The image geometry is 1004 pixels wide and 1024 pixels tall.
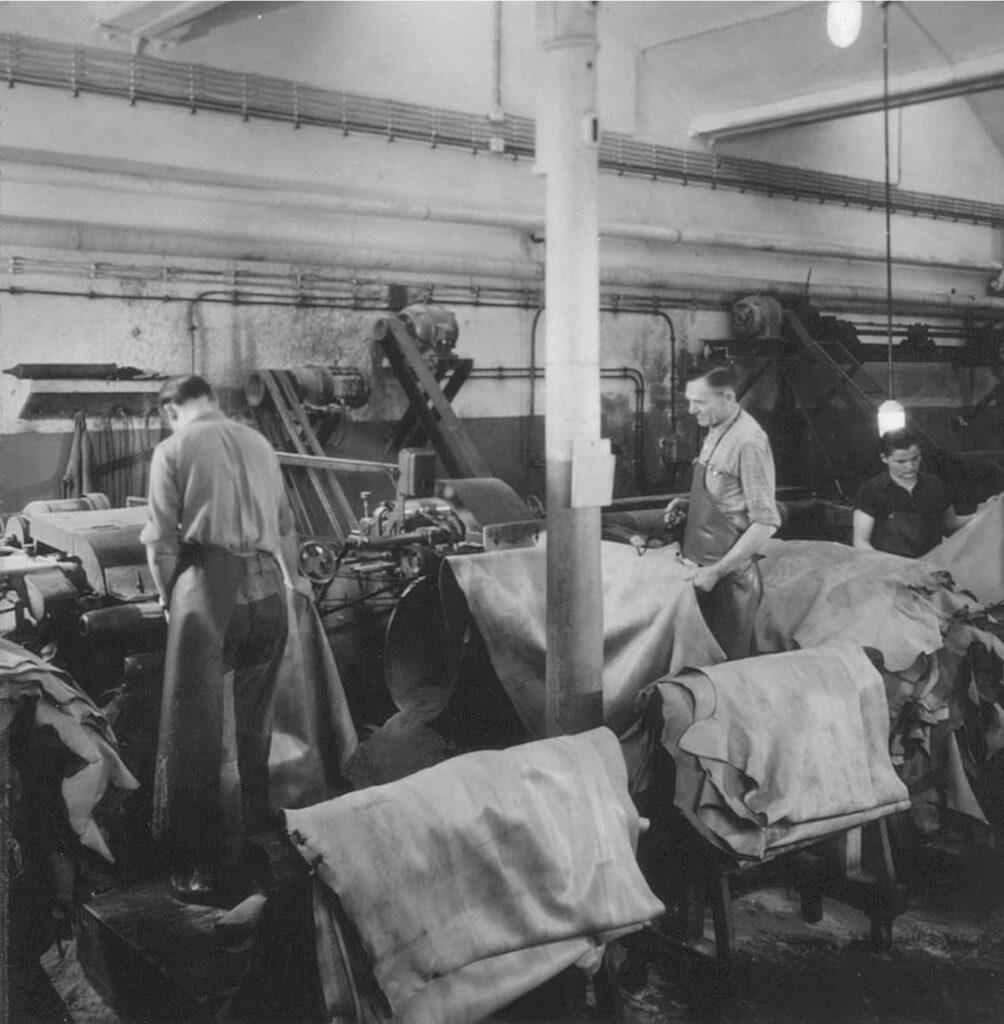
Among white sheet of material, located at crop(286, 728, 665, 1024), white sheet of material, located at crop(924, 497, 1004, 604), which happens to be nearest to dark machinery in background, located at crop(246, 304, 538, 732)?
white sheet of material, located at crop(924, 497, 1004, 604)

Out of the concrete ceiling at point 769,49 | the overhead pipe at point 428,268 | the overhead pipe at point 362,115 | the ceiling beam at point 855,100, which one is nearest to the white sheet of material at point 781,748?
the concrete ceiling at point 769,49

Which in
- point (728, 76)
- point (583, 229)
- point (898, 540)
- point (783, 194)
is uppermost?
point (728, 76)

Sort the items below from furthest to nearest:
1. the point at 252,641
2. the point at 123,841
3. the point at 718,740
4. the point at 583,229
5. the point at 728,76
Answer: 1. the point at 728,76
2. the point at 123,841
3. the point at 252,641
4. the point at 583,229
5. the point at 718,740

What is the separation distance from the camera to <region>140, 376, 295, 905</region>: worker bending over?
3369 millimetres

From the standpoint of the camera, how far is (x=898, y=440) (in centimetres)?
459

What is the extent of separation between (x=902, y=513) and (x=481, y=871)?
3.08m

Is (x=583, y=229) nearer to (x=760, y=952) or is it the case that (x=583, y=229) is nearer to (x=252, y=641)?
(x=252, y=641)

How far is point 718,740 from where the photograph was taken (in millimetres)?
2725

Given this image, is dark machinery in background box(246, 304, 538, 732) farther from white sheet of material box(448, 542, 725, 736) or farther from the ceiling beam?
the ceiling beam

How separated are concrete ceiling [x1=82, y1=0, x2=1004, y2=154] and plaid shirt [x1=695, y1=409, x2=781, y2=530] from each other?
3.67 meters

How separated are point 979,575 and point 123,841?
11.4 feet

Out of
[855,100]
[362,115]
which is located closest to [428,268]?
[362,115]

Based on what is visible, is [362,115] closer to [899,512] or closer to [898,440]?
[898,440]

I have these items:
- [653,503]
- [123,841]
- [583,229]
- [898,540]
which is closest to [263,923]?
[123,841]
